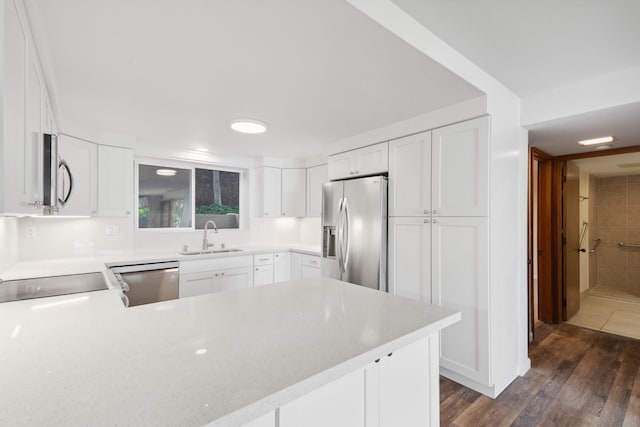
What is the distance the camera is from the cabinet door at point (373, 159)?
2809mm

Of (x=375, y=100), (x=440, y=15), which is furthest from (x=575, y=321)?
(x=440, y=15)

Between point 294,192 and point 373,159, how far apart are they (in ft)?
5.63

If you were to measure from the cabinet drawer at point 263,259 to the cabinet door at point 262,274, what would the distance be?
0.05 metres

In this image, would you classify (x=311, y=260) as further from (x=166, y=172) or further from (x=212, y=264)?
(x=166, y=172)

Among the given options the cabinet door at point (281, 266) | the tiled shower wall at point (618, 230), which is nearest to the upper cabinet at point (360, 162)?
the cabinet door at point (281, 266)

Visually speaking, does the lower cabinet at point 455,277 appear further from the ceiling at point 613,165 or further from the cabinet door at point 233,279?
the ceiling at point 613,165

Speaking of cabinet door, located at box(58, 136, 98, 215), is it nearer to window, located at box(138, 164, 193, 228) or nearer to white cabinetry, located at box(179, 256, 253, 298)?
window, located at box(138, 164, 193, 228)

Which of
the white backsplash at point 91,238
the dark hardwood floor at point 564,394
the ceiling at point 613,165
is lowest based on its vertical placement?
A: the dark hardwood floor at point 564,394

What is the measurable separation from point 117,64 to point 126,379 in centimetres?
175

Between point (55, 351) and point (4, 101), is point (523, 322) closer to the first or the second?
point (55, 351)

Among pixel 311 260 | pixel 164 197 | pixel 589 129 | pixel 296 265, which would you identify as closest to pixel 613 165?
pixel 589 129

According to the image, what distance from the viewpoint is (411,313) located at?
1200mm

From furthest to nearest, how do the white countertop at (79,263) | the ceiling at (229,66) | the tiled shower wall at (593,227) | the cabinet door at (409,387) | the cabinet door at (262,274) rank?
the tiled shower wall at (593,227) < the cabinet door at (262,274) < the white countertop at (79,263) < the ceiling at (229,66) < the cabinet door at (409,387)

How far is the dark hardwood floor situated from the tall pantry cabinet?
0.67 ft
